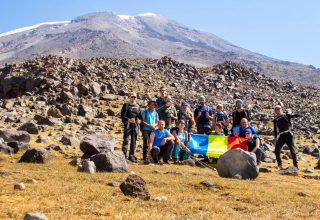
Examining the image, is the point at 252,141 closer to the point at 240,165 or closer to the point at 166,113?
the point at 166,113

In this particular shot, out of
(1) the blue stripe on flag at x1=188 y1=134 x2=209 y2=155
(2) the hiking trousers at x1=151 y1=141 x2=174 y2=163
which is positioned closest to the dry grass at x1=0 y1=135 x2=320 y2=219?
(2) the hiking trousers at x1=151 y1=141 x2=174 y2=163

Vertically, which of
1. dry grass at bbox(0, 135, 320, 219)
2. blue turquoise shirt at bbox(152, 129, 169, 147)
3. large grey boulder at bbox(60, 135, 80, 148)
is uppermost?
blue turquoise shirt at bbox(152, 129, 169, 147)

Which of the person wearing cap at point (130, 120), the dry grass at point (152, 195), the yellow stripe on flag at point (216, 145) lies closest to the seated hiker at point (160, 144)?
the person wearing cap at point (130, 120)

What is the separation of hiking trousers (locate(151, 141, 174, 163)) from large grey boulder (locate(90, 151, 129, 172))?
10.7 ft

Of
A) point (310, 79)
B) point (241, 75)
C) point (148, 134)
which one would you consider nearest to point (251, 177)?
point (148, 134)

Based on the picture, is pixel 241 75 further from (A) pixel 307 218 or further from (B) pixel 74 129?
(A) pixel 307 218

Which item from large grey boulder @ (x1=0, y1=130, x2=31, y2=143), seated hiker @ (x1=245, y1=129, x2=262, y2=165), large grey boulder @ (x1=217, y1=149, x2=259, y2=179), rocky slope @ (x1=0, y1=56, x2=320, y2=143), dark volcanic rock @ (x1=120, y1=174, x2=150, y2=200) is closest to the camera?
dark volcanic rock @ (x1=120, y1=174, x2=150, y2=200)

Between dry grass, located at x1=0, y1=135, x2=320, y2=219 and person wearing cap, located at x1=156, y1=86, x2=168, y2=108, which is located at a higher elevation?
person wearing cap, located at x1=156, y1=86, x2=168, y2=108

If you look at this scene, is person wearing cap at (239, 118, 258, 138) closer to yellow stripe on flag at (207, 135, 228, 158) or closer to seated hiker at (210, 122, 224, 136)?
yellow stripe on flag at (207, 135, 228, 158)

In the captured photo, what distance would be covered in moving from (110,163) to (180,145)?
5461 mm

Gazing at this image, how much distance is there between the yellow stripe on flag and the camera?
791 inches

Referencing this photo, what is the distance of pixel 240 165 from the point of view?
15.7 meters

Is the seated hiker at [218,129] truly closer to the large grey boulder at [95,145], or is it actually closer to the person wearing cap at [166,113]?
the person wearing cap at [166,113]

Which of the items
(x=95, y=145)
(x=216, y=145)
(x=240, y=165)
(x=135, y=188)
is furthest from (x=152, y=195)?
(x=216, y=145)
